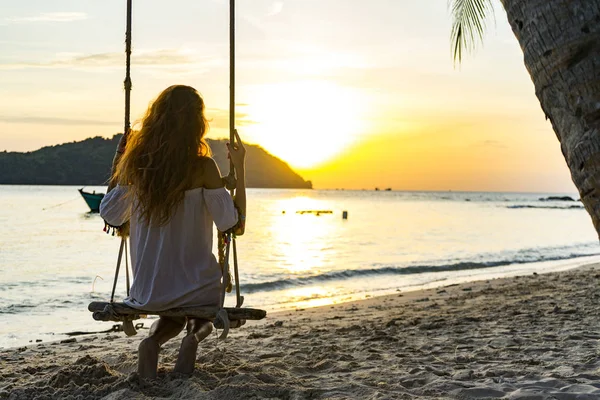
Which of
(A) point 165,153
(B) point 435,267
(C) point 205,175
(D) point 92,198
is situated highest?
(D) point 92,198

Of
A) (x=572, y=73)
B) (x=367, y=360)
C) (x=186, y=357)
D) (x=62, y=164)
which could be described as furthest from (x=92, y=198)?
(x=62, y=164)

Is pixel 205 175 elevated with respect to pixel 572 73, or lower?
lower

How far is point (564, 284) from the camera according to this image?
32.3ft

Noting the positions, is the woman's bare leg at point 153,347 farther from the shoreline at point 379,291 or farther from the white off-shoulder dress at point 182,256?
the shoreline at point 379,291

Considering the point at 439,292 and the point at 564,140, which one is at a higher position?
the point at 564,140

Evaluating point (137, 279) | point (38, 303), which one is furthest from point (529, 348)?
point (38, 303)

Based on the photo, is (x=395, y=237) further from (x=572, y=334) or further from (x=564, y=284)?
(x=572, y=334)

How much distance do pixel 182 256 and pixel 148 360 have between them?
25.3 inches

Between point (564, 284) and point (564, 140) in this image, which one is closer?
point (564, 140)

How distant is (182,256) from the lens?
3682 mm

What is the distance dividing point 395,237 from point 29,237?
13.7m

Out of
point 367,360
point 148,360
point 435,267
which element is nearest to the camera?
point 148,360

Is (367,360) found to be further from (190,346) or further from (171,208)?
(171,208)

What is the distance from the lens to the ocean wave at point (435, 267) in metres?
12.6
